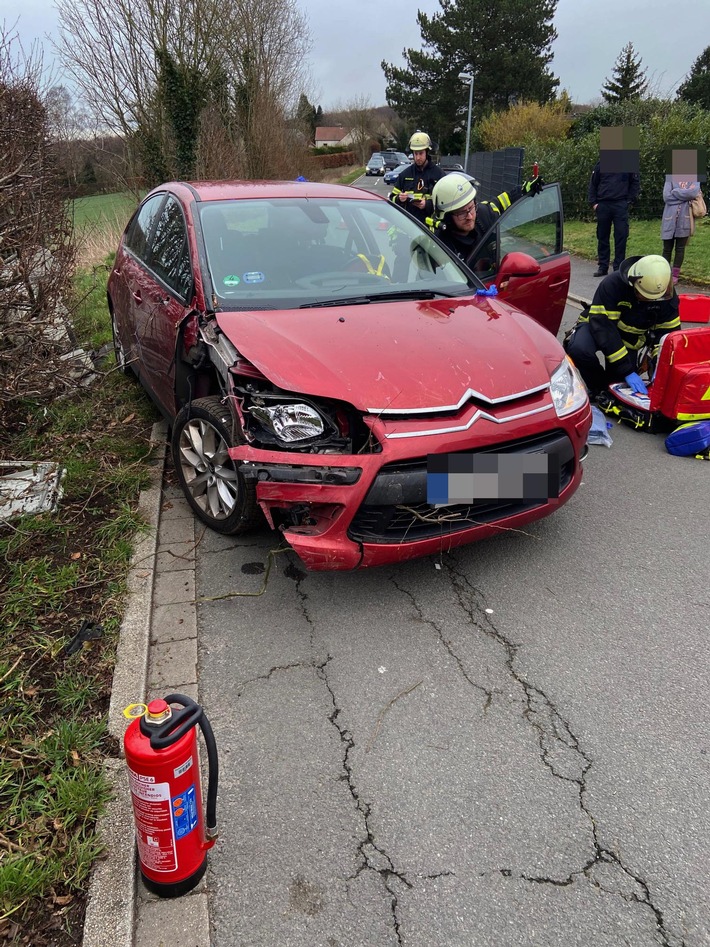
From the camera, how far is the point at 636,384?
5262 mm

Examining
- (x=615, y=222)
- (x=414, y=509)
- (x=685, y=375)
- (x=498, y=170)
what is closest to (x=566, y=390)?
(x=414, y=509)

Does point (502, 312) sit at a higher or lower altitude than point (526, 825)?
higher

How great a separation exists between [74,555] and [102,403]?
7.36 feet

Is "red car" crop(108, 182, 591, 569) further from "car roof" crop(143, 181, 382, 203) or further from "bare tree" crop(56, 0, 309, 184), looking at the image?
"bare tree" crop(56, 0, 309, 184)

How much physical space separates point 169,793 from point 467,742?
1.10 metres

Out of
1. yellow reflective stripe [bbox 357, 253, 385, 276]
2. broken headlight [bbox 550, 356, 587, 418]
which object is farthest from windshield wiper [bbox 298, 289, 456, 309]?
broken headlight [bbox 550, 356, 587, 418]

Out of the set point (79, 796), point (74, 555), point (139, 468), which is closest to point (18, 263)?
point (139, 468)

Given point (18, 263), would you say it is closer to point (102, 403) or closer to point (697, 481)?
point (102, 403)

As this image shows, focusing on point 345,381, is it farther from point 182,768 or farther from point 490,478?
point 182,768

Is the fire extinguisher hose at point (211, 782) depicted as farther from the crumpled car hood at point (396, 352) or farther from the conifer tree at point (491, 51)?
the conifer tree at point (491, 51)

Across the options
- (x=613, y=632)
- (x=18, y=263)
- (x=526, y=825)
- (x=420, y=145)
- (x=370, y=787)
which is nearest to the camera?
(x=526, y=825)

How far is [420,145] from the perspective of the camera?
315 inches

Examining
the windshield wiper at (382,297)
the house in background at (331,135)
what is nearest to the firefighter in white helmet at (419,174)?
the windshield wiper at (382,297)

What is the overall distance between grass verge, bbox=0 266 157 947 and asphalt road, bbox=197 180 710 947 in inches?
16.1
